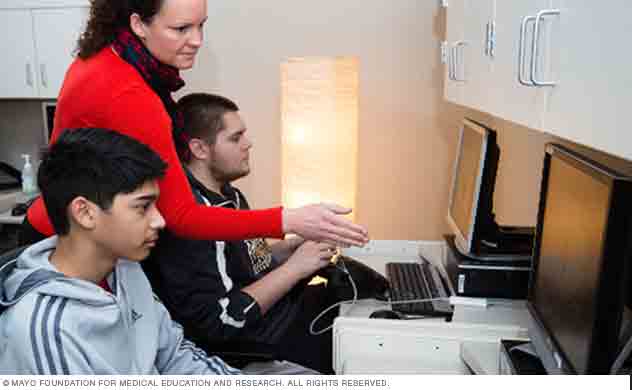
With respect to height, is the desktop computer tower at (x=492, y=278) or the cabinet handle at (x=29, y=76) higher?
the cabinet handle at (x=29, y=76)

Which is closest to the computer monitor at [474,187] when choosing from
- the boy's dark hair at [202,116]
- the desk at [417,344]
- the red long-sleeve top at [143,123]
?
the desk at [417,344]

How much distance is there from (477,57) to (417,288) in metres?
0.62

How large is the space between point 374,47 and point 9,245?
1955 mm

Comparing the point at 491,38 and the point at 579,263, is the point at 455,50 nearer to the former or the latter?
the point at 491,38

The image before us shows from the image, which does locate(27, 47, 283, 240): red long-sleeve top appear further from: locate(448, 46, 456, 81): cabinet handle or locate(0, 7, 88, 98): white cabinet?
locate(0, 7, 88, 98): white cabinet

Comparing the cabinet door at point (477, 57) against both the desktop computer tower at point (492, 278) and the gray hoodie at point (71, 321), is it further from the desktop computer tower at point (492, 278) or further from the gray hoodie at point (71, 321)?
the gray hoodie at point (71, 321)

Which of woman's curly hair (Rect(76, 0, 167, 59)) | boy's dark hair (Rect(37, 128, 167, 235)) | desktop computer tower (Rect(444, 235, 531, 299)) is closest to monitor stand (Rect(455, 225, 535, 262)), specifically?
desktop computer tower (Rect(444, 235, 531, 299))

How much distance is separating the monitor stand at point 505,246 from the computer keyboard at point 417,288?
0.14 m

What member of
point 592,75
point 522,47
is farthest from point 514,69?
point 592,75

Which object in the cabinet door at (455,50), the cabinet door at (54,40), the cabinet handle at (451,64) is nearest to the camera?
the cabinet door at (455,50)

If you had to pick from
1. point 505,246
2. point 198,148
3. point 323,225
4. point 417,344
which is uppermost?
point 198,148

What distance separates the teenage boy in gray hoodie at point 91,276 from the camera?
37.5 inches

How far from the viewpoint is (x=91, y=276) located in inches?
44.3

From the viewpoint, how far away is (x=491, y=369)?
114 centimetres
